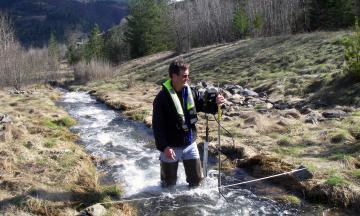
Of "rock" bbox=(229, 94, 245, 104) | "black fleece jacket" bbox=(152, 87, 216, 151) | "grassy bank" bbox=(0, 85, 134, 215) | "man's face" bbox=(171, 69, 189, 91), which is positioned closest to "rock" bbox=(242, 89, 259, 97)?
"rock" bbox=(229, 94, 245, 104)

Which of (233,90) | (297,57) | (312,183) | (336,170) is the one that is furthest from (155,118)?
(297,57)

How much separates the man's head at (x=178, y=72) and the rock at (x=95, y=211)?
10.1 feet

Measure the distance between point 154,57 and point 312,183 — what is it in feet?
197

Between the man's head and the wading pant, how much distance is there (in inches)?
57.6

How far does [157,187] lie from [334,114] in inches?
369

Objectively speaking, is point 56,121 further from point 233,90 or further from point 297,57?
point 297,57

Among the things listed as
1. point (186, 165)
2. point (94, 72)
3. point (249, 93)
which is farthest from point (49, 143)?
point (94, 72)

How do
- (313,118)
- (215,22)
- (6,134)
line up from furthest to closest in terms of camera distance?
(215,22)
(313,118)
(6,134)

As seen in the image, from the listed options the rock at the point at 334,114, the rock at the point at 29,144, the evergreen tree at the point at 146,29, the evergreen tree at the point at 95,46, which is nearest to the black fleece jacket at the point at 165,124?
the rock at the point at 29,144

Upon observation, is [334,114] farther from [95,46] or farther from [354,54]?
[95,46]

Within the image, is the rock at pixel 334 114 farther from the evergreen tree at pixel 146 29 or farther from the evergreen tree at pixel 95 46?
the evergreen tree at pixel 95 46

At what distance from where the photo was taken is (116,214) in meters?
8.84

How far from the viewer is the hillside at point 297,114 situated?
1082 centimetres

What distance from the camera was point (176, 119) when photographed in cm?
850
